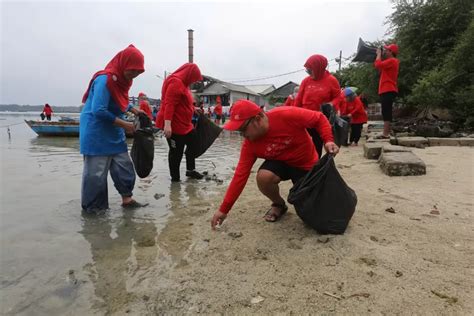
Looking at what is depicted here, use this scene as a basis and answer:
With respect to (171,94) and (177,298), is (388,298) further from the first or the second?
(171,94)

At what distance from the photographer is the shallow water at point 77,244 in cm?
204

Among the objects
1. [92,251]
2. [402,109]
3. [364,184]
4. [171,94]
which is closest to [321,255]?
[92,251]

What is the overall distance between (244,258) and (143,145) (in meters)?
1.99

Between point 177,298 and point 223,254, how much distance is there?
1.86ft

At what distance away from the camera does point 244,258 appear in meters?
2.34

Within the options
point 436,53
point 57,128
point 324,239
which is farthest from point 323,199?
point 57,128

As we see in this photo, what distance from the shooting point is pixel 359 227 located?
2.62m

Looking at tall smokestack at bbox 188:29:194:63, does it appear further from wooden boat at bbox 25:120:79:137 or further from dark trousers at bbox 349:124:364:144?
dark trousers at bbox 349:124:364:144

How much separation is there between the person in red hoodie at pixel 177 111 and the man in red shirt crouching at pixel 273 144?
2.05 meters

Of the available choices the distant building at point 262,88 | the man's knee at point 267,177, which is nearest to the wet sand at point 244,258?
the man's knee at point 267,177

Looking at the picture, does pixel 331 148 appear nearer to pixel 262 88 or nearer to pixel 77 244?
pixel 77 244

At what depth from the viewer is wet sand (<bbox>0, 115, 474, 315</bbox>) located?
1.83 meters

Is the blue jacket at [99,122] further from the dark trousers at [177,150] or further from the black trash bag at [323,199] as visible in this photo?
the black trash bag at [323,199]

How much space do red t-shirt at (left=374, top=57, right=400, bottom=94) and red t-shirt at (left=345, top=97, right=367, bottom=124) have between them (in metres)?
1.49
